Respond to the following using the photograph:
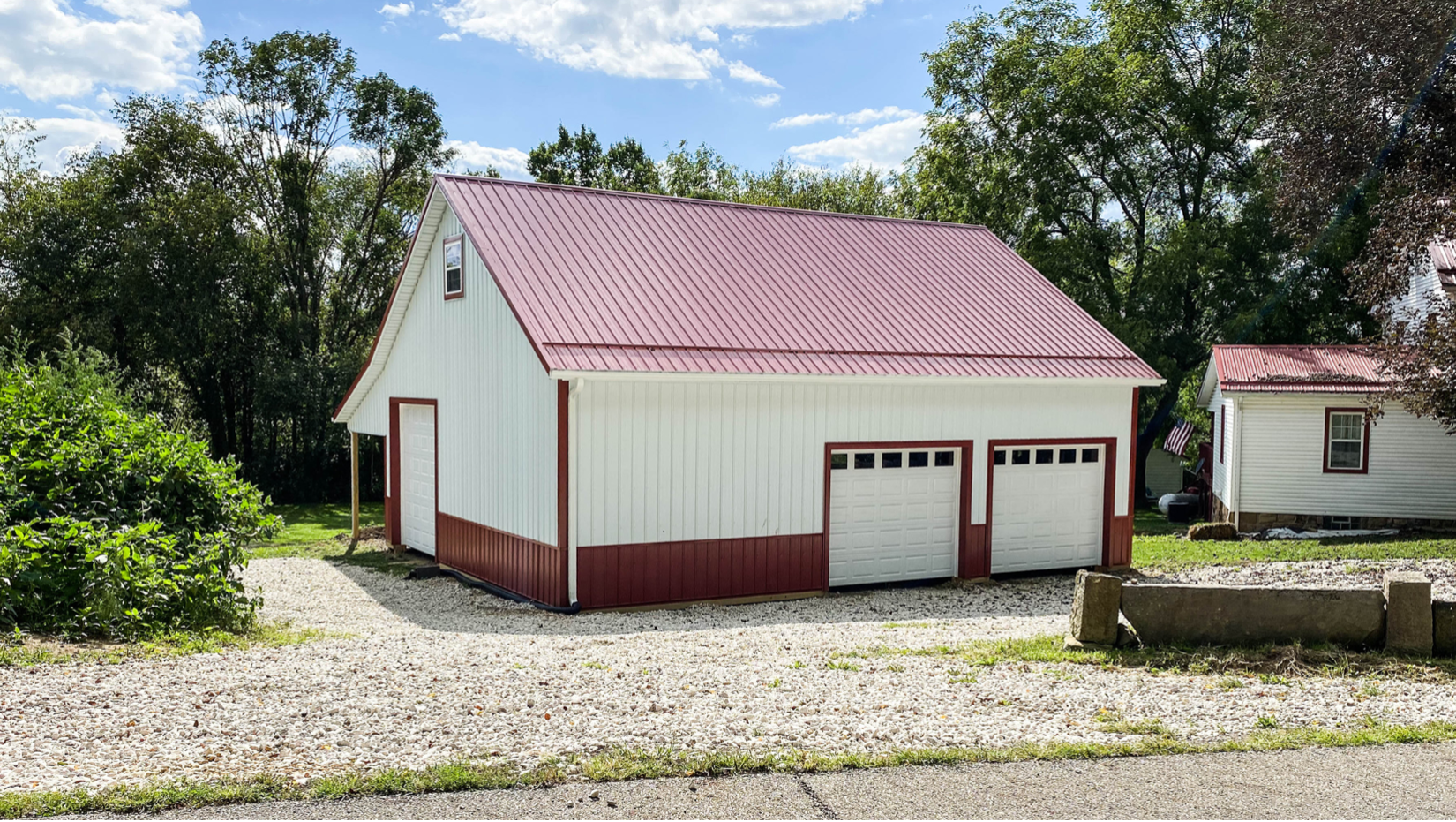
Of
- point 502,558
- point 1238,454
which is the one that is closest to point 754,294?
point 502,558

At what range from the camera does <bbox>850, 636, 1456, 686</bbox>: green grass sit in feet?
27.3

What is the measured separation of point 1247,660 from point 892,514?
20.3 ft

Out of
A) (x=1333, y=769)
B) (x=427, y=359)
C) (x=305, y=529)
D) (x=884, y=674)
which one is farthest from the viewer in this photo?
(x=305, y=529)

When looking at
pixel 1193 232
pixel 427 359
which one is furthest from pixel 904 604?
pixel 1193 232

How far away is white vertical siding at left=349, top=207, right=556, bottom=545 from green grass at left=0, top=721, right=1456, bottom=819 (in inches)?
261

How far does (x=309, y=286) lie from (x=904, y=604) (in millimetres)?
24314

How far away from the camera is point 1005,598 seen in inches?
542

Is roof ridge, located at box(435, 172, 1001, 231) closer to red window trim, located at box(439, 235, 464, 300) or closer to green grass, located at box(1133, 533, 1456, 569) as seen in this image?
red window trim, located at box(439, 235, 464, 300)

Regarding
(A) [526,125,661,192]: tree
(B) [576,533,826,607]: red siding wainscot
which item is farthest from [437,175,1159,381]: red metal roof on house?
(A) [526,125,661,192]: tree

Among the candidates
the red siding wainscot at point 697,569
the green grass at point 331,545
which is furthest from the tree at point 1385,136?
the green grass at point 331,545

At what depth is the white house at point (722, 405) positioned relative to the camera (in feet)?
40.9

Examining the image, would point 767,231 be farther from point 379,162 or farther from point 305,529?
point 379,162

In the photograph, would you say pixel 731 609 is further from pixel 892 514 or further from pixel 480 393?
pixel 480 393

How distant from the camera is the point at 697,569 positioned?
1289 cm
